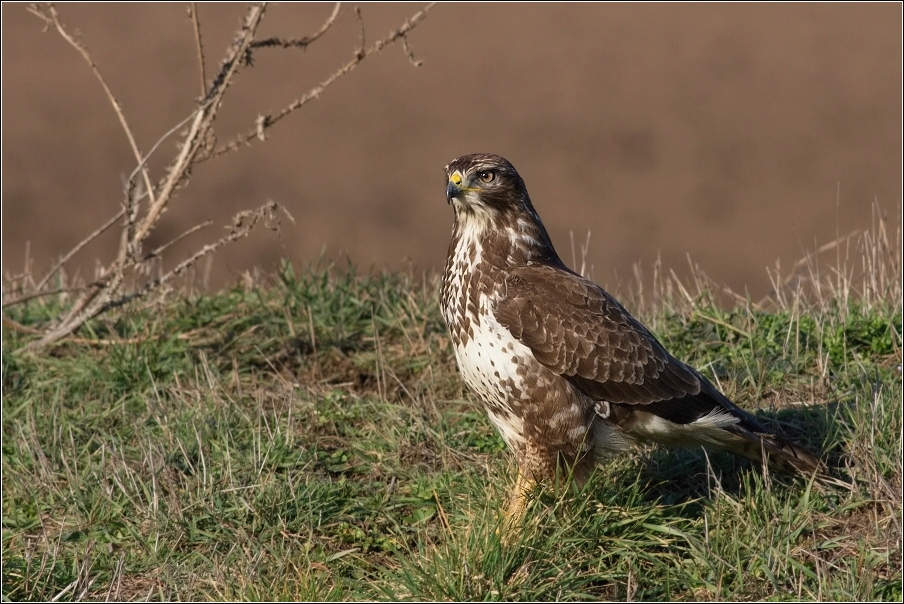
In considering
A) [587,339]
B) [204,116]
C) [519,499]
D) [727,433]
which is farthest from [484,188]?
[204,116]

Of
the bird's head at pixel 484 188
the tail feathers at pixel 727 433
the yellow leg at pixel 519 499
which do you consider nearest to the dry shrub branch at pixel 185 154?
the bird's head at pixel 484 188

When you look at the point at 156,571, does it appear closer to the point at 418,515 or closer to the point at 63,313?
the point at 418,515

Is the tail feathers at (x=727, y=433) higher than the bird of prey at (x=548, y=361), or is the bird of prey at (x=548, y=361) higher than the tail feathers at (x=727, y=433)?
the bird of prey at (x=548, y=361)

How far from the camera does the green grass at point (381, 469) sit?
4316mm

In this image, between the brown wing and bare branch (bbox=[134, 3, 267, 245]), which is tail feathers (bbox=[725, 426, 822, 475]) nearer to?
the brown wing

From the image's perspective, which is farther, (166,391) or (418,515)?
(166,391)

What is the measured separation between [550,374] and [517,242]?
0.62 metres

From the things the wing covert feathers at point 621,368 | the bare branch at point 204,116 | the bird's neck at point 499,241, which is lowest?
the wing covert feathers at point 621,368

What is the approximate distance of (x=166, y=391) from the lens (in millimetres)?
6242

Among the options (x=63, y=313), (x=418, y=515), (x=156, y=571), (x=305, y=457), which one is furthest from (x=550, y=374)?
(x=63, y=313)

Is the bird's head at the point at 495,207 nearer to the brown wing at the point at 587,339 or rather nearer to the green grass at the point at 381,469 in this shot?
the brown wing at the point at 587,339

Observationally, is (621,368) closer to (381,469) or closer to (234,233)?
(381,469)

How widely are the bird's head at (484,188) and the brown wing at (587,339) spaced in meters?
0.29

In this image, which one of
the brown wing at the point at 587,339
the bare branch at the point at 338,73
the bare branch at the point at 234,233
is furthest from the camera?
the bare branch at the point at 338,73
